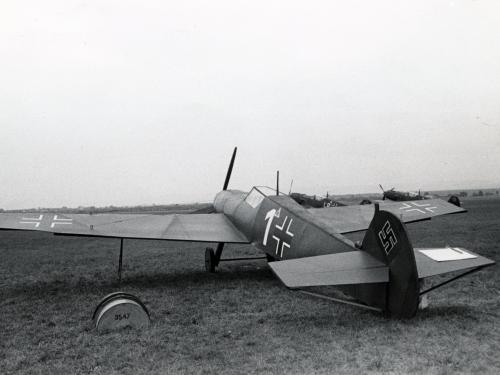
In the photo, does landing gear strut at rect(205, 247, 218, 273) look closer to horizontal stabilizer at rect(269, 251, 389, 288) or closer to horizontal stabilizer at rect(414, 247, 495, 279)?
horizontal stabilizer at rect(269, 251, 389, 288)

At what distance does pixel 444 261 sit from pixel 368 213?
18.4ft

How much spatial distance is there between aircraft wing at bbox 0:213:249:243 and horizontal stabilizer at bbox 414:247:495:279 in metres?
4.34

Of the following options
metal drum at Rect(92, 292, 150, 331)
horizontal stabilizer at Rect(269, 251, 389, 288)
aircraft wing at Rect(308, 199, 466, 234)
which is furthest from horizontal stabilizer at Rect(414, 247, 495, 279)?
aircraft wing at Rect(308, 199, 466, 234)

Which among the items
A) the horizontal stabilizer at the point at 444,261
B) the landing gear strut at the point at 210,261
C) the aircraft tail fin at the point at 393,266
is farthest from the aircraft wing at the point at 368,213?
the aircraft tail fin at the point at 393,266

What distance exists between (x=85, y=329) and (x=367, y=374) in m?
3.31

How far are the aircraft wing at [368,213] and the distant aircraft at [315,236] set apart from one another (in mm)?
22

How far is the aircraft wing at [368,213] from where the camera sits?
30.7ft

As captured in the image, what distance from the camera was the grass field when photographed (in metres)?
3.72

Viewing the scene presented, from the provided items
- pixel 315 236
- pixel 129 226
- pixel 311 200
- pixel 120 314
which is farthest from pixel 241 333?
pixel 311 200

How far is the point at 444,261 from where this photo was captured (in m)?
4.65

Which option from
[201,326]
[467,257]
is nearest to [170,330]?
[201,326]

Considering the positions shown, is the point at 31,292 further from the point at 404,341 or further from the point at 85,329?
the point at 404,341

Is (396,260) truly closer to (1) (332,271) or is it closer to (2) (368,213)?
(1) (332,271)

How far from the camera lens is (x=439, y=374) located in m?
3.34
